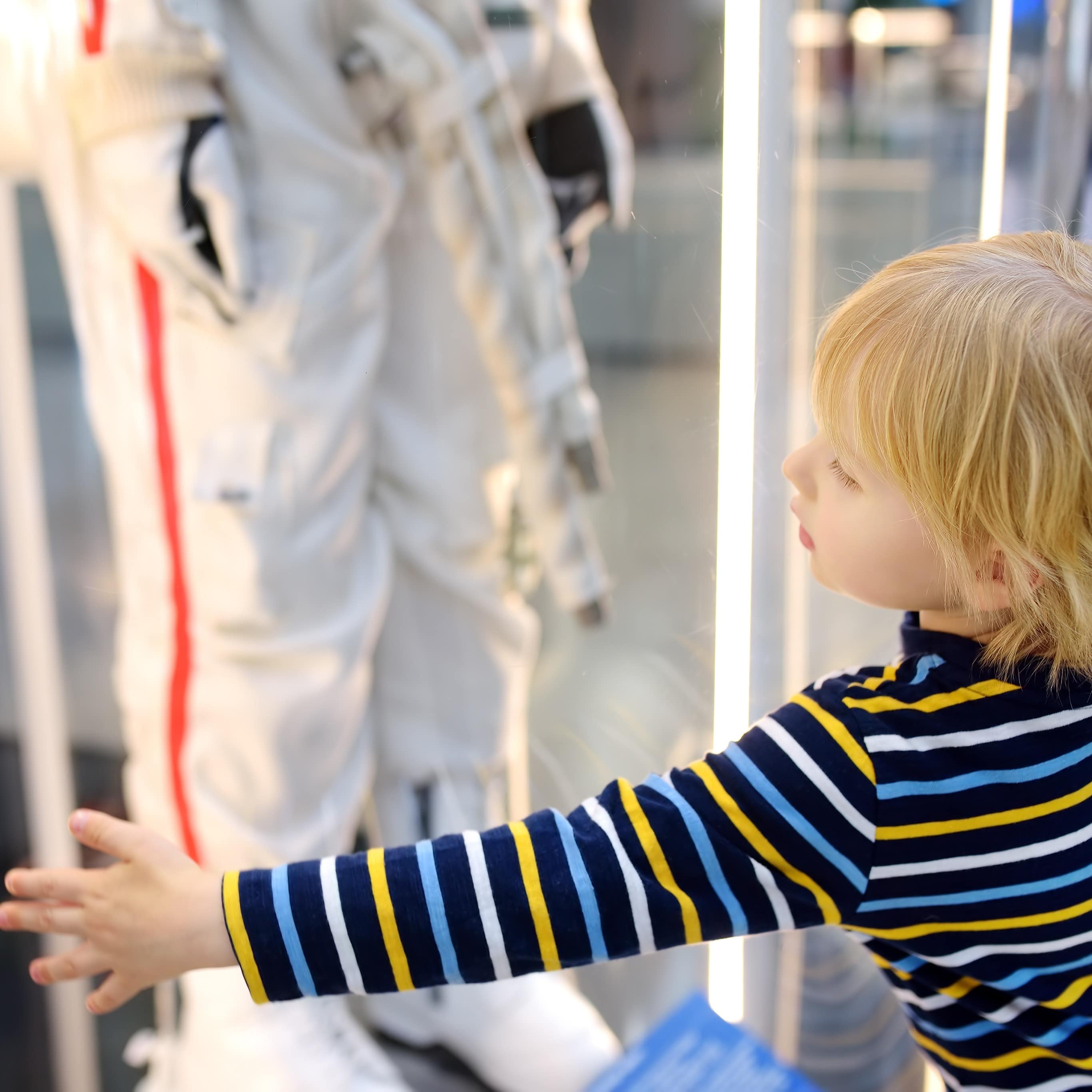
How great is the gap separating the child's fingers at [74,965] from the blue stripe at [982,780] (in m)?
0.25

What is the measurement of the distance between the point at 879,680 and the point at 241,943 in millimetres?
213

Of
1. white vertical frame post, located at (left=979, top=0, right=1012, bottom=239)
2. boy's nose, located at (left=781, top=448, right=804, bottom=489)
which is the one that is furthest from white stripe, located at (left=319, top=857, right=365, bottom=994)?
white vertical frame post, located at (left=979, top=0, right=1012, bottom=239)

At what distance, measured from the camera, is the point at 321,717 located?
64 centimetres

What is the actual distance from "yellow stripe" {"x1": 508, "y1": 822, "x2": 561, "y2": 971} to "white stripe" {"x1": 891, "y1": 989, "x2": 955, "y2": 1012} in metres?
0.15

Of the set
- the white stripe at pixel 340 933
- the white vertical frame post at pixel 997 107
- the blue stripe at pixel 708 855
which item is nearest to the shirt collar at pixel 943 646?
the blue stripe at pixel 708 855

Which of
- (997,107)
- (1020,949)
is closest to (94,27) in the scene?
(1020,949)

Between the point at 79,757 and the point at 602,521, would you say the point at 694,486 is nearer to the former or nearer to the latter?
the point at 602,521

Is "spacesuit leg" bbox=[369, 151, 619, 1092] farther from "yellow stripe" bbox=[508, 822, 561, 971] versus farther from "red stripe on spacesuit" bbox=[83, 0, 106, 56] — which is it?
"yellow stripe" bbox=[508, 822, 561, 971]

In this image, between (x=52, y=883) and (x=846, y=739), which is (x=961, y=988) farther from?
(x=52, y=883)

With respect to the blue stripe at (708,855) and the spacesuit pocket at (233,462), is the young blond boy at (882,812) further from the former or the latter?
the spacesuit pocket at (233,462)

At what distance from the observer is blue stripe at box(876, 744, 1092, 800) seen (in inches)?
13.6

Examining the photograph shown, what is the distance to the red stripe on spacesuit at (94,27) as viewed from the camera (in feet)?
1.70

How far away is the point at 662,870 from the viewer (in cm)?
34

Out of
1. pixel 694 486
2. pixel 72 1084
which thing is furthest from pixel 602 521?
pixel 72 1084
